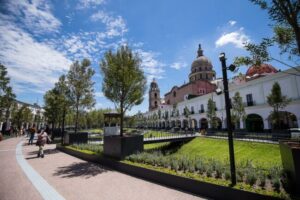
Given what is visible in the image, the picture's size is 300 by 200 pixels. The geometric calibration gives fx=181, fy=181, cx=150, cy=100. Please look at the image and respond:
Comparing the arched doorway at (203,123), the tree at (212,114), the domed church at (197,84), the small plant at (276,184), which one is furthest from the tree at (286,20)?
the domed church at (197,84)

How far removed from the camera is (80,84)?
18281 millimetres

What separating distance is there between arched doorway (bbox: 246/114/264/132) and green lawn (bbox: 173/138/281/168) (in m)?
11.1

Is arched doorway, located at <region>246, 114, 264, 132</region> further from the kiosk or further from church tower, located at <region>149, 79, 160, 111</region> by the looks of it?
church tower, located at <region>149, 79, 160, 111</region>

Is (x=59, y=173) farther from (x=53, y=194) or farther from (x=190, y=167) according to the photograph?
(x=190, y=167)

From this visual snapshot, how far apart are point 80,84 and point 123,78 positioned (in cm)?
843

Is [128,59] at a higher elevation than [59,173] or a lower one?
higher

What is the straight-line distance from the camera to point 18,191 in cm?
614

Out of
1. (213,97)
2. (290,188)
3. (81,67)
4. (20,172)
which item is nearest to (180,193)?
(290,188)

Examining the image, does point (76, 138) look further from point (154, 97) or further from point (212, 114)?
point (154, 97)

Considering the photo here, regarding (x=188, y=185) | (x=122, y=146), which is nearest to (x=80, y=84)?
(x=122, y=146)

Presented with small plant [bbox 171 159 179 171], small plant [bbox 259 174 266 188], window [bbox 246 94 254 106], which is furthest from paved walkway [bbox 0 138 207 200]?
window [bbox 246 94 254 106]

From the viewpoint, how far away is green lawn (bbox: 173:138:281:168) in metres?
14.5

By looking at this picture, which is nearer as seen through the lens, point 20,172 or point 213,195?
point 213,195

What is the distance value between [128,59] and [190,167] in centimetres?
786
